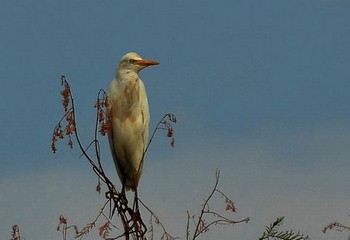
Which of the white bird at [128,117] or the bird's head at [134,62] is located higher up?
the bird's head at [134,62]

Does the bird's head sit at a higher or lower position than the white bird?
higher

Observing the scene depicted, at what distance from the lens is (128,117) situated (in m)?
6.79

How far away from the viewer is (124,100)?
22.2ft

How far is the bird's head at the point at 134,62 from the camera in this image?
22.4 feet

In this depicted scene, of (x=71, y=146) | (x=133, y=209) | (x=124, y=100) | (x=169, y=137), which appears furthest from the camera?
(x=124, y=100)

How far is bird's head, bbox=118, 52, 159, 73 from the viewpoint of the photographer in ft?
22.4

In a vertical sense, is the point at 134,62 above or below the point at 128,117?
above

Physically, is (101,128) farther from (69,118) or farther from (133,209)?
(133,209)

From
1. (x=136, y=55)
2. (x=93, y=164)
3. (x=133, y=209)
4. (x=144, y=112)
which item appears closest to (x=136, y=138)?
(x=144, y=112)

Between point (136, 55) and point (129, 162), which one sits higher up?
point (136, 55)

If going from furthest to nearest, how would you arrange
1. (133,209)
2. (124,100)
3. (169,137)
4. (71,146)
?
(124,100), (133,209), (169,137), (71,146)

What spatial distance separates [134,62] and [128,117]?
477 mm

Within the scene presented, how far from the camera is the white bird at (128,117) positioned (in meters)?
6.75

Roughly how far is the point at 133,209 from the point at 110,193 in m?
0.33
